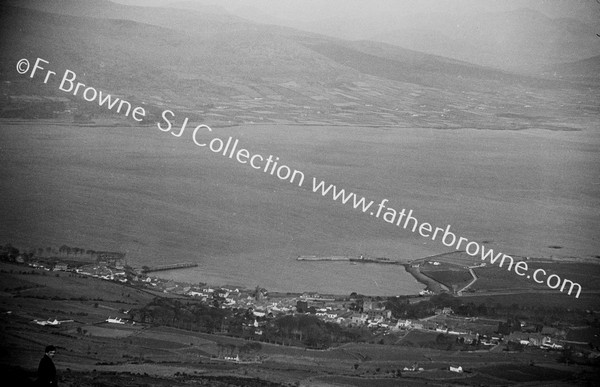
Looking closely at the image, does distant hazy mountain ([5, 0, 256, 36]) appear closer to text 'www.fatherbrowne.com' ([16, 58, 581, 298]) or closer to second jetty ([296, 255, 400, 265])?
text 'www.fatherbrowne.com' ([16, 58, 581, 298])

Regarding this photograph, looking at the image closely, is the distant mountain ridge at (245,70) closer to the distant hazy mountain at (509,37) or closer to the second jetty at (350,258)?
the distant hazy mountain at (509,37)

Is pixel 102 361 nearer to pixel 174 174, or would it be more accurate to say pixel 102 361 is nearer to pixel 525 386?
pixel 174 174

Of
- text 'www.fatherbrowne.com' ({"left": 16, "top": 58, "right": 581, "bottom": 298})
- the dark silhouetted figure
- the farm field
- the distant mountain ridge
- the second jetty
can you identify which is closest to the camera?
the dark silhouetted figure

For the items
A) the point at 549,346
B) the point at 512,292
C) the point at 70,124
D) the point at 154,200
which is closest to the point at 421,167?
the point at 512,292

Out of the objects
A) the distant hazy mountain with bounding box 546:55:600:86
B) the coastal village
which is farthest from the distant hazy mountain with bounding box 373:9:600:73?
the coastal village

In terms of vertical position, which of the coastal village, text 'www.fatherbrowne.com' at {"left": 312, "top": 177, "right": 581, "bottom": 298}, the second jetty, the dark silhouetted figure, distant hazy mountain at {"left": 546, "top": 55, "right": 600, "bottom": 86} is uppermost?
distant hazy mountain at {"left": 546, "top": 55, "right": 600, "bottom": 86}

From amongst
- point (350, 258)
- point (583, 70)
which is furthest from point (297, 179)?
point (583, 70)

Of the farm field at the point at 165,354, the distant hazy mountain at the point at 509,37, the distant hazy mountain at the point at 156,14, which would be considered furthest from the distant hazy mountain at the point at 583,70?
the distant hazy mountain at the point at 156,14
